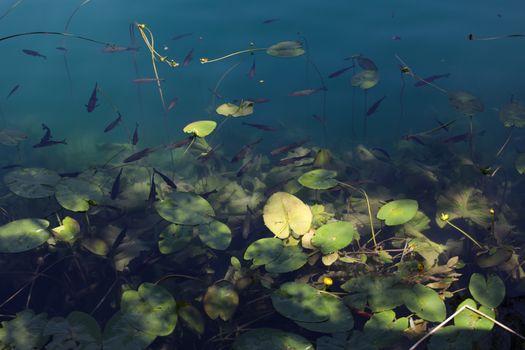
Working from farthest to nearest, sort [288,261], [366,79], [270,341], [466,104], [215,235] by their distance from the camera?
[366,79]
[466,104]
[215,235]
[288,261]
[270,341]

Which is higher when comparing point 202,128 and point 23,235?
point 202,128

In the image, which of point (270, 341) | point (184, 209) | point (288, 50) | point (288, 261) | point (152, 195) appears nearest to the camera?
point (270, 341)

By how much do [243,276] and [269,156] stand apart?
1458 millimetres

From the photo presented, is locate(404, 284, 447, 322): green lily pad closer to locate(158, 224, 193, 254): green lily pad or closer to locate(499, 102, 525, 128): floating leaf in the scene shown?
locate(158, 224, 193, 254): green lily pad

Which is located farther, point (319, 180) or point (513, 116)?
point (513, 116)

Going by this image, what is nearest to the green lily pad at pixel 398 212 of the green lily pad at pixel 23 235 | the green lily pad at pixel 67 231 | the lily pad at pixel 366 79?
the lily pad at pixel 366 79

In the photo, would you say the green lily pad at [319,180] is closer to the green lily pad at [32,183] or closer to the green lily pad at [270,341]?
the green lily pad at [270,341]

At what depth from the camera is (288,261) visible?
76.6 inches

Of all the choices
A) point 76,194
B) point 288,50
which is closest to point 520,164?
point 288,50

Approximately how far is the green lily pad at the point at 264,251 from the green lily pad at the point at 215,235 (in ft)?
0.38

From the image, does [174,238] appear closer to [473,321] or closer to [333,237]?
[333,237]

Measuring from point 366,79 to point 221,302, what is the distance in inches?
74.1

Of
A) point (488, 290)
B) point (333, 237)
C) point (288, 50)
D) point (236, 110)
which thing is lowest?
point (488, 290)

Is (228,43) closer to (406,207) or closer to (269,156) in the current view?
(269,156)
